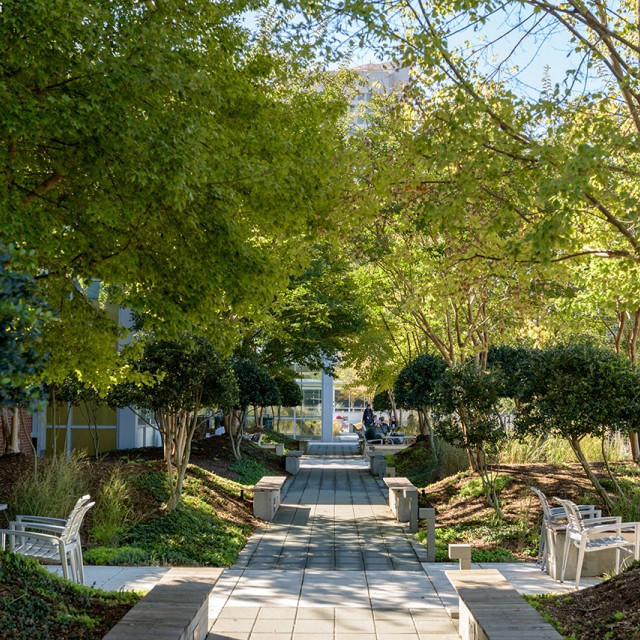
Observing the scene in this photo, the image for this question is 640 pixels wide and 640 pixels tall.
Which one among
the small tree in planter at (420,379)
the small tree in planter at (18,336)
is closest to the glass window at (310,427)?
the small tree in planter at (420,379)

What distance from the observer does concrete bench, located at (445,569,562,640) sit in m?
5.55

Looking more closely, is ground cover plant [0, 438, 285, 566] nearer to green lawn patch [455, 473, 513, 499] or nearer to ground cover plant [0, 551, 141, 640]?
ground cover plant [0, 551, 141, 640]

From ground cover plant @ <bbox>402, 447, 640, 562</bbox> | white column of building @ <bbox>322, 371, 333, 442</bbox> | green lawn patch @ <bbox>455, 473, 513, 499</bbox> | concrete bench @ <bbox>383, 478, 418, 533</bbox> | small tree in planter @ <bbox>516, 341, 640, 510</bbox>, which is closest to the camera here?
small tree in planter @ <bbox>516, 341, 640, 510</bbox>

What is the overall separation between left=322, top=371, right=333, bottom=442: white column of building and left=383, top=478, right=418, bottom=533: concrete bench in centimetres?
2660

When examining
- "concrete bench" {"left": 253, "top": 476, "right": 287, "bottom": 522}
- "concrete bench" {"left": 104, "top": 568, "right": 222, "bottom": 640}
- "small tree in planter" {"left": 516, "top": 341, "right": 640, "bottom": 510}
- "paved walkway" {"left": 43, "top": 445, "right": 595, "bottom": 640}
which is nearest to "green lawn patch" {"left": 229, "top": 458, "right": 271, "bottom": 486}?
"paved walkway" {"left": 43, "top": 445, "right": 595, "bottom": 640}

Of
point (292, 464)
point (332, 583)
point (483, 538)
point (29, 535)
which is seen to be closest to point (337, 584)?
point (332, 583)

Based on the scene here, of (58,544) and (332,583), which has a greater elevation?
(58,544)

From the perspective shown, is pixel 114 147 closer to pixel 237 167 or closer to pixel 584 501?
pixel 237 167

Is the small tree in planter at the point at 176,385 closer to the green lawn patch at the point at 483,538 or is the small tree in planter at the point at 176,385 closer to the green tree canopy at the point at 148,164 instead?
the green tree canopy at the point at 148,164

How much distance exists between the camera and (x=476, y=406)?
14.1 metres

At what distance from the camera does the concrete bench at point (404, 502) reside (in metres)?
13.6

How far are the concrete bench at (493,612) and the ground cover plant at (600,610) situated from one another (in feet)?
1.17

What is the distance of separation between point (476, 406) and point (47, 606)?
9365 mm

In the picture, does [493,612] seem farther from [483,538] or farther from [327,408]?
[327,408]
